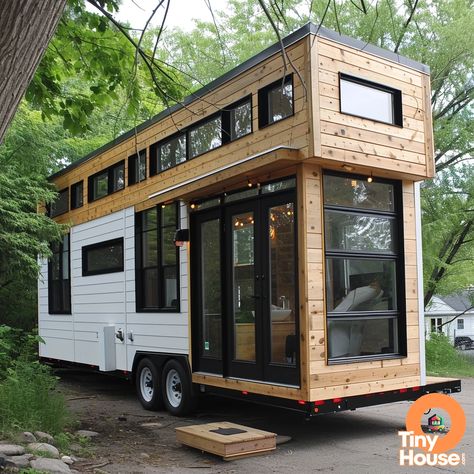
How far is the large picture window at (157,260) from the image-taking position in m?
9.55

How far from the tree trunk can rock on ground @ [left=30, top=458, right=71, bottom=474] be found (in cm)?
369

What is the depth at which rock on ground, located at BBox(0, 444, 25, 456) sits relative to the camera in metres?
5.73

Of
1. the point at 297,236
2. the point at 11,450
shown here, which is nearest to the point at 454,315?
the point at 297,236

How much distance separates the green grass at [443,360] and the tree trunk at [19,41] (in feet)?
46.1

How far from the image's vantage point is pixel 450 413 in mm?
7141

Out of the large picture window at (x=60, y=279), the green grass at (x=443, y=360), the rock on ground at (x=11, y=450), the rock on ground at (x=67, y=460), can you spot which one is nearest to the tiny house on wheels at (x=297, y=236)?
the rock on ground at (x=67, y=460)

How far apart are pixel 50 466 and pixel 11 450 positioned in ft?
1.76

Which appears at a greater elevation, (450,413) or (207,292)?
(207,292)

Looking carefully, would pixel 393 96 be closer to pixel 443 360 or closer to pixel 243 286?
pixel 243 286

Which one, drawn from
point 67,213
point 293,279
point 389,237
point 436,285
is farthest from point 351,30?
point 293,279

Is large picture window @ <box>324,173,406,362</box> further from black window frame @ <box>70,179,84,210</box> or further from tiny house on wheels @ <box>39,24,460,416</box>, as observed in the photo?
black window frame @ <box>70,179,84,210</box>

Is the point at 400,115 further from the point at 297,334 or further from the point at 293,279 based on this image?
the point at 297,334

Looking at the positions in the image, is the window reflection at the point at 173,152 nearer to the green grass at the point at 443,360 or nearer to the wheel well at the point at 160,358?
the wheel well at the point at 160,358

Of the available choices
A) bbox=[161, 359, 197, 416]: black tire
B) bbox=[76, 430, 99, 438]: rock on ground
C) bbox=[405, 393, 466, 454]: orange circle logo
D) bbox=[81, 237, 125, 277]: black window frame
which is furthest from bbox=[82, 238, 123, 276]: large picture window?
bbox=[405, 393, 466, 454]: orange circle logo
